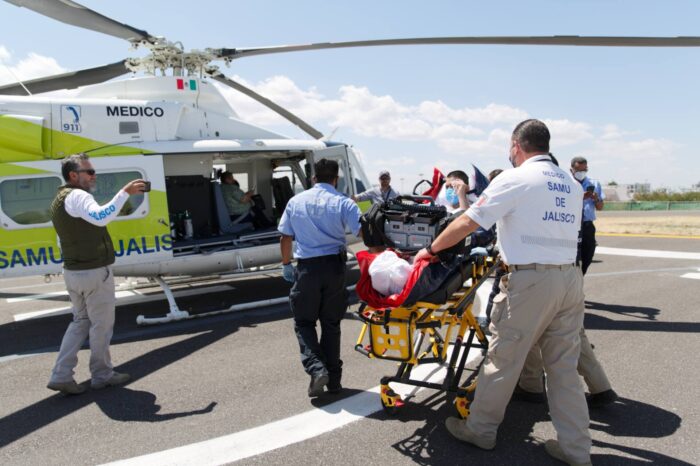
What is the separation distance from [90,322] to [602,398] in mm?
4278

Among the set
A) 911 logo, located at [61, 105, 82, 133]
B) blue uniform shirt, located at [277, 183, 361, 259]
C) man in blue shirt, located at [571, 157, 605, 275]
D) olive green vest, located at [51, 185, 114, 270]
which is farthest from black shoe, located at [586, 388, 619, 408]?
911 logo, located at [61, 105, 82, 133]

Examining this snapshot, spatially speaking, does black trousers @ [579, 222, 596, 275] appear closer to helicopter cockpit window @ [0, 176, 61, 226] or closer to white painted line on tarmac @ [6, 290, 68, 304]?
helicopter cockpit window @ [0, 176, 61, 226]

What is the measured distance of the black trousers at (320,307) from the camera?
4.05 meters

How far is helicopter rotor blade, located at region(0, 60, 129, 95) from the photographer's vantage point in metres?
7.57

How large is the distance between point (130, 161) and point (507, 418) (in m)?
5.89

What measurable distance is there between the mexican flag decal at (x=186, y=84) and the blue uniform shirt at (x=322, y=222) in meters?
4.86

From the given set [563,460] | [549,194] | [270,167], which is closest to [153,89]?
[270,167]

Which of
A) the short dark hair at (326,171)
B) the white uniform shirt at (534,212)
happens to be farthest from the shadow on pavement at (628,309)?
the short dark hair at (326,171)

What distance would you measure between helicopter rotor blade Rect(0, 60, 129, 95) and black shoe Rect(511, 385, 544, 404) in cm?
760

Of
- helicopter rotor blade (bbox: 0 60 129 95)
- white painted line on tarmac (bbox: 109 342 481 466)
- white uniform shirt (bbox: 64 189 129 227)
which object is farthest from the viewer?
helicopter rotor blade (bbox: 0 60 129 95)

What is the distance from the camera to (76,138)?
22.5 ft

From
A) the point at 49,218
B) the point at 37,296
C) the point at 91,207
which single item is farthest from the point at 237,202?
the point at 91,207

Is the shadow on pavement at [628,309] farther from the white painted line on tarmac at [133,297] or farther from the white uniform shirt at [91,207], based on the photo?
the white uniform shirt at [91,207]

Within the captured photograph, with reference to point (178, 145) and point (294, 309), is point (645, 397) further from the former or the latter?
point (178, 145)
